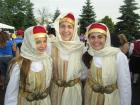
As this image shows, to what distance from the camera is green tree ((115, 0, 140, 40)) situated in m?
35.8

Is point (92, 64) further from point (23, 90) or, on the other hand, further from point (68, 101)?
point (23, 90)

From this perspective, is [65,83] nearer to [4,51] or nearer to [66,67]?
[66,67]

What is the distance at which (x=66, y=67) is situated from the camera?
15.6ft

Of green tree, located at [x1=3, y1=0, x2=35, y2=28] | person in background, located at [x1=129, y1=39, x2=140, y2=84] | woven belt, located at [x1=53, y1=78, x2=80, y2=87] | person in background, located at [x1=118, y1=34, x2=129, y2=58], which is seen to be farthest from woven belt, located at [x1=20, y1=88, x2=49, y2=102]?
green tree, located at [x1=3, y1=0, x2=35, y2=28]

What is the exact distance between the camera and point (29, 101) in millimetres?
4547

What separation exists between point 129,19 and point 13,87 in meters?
Result: 32.4

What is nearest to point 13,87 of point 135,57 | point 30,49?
point 30,49

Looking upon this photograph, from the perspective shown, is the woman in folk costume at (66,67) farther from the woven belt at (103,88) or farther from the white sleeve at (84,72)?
the woven belt at (103,88)

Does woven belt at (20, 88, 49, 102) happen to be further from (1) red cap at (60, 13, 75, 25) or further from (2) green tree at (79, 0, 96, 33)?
(2) green tree at (79, 0, 96, 33)

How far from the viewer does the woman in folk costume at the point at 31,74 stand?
4457mm

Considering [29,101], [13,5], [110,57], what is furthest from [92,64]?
[13,5]

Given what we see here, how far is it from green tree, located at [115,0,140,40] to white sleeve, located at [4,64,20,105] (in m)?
31.7

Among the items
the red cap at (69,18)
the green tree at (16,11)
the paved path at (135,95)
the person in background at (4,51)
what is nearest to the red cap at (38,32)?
the red cap at (69,18)

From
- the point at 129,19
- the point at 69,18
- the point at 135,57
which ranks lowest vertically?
the point at 135,57
